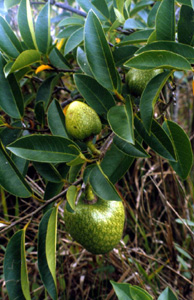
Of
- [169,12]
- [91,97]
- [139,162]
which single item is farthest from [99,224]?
[139,162]

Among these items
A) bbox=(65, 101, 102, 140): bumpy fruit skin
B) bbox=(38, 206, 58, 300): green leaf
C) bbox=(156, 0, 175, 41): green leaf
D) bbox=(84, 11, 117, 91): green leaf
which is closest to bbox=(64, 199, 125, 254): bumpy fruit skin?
bbox=(38, 206, 58, 300): green leaf

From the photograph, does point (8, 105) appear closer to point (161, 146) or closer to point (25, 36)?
point (25, 36)

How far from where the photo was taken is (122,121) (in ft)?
2.00

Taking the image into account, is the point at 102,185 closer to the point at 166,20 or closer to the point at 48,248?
the point at 48,248

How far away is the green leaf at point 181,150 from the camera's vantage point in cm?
65

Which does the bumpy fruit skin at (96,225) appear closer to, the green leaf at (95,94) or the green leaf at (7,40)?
the green leaf at (95,94)

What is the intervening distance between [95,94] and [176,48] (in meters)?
0.21

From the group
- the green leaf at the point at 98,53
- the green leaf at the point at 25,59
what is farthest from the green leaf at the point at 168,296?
the green leaf at the point at 25,59

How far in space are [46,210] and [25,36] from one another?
1.43 feet

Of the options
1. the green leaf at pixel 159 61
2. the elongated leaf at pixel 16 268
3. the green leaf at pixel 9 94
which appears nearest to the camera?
the green leaf at pixel 159 61

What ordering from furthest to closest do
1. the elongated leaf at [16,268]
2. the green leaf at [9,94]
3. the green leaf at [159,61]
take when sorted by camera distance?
1. the green leaf at [9,94]
2. the elongated leaf at [16,268]
3. the green leaf at [159,61]

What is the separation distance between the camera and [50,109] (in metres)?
0.74

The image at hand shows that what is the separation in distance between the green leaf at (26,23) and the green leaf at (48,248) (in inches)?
17.0

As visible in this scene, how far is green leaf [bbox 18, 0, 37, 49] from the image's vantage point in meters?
0.76
